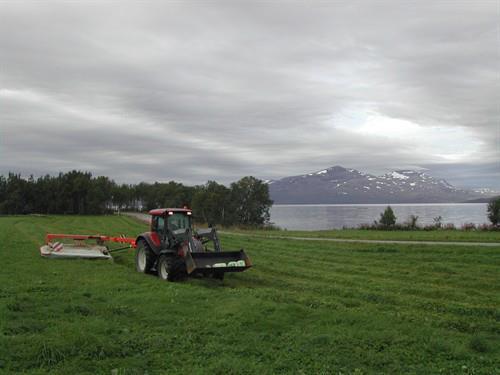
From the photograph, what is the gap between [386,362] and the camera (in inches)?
278

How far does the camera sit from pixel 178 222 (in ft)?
53.2

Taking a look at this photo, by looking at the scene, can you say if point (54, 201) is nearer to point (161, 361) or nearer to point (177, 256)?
point (177, 256)

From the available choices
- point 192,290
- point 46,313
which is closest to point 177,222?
point 192,290

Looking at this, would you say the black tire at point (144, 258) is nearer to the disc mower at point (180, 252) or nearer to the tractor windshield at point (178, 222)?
the disc mower at point (180, 252)

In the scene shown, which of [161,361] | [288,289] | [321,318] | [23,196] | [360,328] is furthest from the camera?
[23,196]

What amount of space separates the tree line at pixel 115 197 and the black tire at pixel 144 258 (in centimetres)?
6998

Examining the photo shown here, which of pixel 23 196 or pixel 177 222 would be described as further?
pixel 23 196

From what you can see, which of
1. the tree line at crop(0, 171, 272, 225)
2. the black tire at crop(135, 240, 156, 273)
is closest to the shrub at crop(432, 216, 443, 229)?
the black tire at crop(135, 240, 156, 273)

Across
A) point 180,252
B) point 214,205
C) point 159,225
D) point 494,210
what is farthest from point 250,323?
point 214,205

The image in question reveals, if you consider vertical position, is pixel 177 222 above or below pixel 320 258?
above

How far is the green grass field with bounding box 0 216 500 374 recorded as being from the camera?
22.6ft

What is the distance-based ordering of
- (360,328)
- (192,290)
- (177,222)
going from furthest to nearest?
(177,222) → (192,290) → (360,328)

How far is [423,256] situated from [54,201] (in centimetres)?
10483

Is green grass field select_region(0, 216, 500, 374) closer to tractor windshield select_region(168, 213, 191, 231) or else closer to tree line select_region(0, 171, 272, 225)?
tractor windshield select_region(168, 213, 191, 231)
